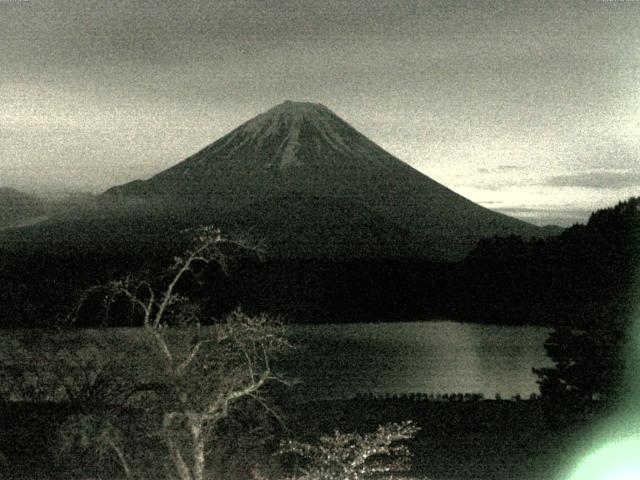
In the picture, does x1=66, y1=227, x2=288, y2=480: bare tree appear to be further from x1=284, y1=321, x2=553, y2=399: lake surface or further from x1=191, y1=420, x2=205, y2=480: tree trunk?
x1=284, y1=321, x2=553, y2=399: lake surface

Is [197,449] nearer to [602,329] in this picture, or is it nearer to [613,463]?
[613,463]

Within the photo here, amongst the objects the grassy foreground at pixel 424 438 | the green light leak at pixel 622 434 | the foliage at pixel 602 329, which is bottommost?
the grassy foreground at pixel 424 438

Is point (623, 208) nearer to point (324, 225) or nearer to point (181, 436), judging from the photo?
point (181, 436)

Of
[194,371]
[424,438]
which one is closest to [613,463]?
[424,438]

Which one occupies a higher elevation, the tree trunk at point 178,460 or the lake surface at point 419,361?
the tree trunk at point 178,460

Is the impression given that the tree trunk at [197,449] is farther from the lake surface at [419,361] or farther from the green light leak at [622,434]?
the lake surface at [419,361]

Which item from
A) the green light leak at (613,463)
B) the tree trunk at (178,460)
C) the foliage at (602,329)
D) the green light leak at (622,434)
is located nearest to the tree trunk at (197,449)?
the tree trunk at (178,460)

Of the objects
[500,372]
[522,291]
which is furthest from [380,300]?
[500,372]
